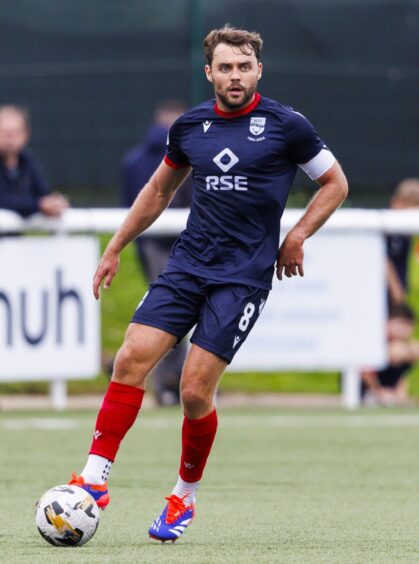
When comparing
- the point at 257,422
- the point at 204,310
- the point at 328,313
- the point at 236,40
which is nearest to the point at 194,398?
the point at 204,310

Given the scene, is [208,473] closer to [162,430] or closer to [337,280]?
[162,430]

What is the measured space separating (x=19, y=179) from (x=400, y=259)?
3.05m

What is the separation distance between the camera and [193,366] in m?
6.20

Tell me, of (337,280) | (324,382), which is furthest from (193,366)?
(324,382)

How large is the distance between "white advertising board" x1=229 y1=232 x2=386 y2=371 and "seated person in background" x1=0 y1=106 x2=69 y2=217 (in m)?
1.81

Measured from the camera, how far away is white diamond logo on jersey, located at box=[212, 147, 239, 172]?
6.27 metres

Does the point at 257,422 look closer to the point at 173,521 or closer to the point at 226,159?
the point at 173,521

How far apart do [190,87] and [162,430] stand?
15.1 feet

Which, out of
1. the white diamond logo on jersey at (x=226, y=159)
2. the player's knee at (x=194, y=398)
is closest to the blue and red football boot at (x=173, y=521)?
the player's knee at (x=194, y=398)

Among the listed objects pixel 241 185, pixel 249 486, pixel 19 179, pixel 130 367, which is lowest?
pixel 249 486

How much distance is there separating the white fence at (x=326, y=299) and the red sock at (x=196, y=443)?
18.4 ft

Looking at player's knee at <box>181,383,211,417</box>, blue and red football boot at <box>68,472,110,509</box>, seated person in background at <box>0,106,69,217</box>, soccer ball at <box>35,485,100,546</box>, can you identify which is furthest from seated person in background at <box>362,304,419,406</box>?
soccer ball at <box>35,485,100,546</box>

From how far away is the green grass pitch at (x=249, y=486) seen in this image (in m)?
5.89

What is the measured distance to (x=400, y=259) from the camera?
1263cm
